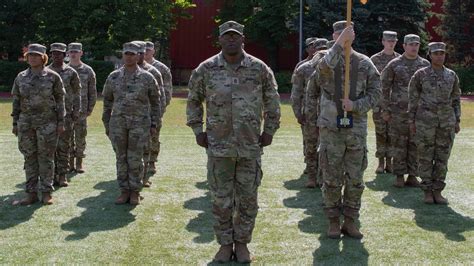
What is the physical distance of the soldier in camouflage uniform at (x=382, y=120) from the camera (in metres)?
10.8

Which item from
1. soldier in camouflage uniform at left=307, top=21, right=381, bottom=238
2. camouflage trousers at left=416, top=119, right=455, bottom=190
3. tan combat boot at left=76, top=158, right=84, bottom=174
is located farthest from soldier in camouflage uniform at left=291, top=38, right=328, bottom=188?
tan combat boot at left=76, top=158, right=84, bottom=174

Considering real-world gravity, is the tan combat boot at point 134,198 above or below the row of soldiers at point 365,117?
below

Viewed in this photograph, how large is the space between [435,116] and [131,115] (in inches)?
153

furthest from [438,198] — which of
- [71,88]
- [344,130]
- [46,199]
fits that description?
A: [71,88]

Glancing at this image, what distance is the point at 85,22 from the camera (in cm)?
3719

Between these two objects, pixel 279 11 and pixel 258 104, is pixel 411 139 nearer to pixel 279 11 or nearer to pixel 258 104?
pixel 258 104

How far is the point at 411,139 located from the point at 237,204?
14.9 ft

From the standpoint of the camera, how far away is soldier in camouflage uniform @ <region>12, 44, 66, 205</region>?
336 inches

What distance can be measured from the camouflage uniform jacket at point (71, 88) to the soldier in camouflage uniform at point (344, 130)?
480 centimetres

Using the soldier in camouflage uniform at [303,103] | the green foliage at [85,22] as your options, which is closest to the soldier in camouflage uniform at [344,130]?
the soldier in camouflage uniform at [303,103]

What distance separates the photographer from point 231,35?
5914mm

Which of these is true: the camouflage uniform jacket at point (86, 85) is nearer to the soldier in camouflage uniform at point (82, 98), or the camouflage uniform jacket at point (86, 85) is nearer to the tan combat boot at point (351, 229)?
the soldier in camouflage uniform at point (82, 98)

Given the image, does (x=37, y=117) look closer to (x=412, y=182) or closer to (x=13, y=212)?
(x=13, y=212)

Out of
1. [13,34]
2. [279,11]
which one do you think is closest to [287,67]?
[279,11]
